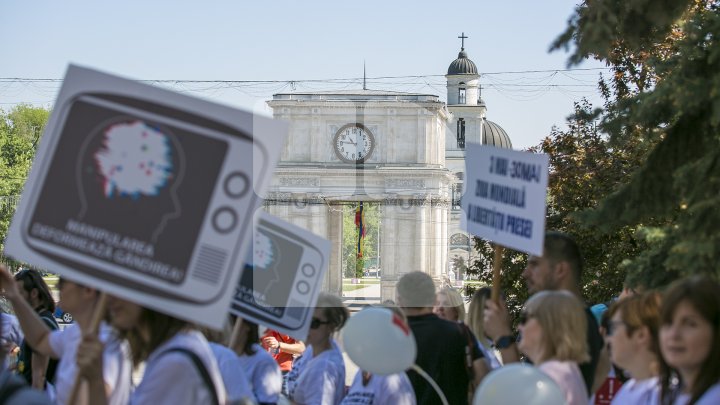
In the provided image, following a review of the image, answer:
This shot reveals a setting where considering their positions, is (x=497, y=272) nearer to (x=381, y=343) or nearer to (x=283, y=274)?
(x=381, y=343)

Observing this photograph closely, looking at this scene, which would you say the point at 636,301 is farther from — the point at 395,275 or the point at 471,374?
the point at 395,275

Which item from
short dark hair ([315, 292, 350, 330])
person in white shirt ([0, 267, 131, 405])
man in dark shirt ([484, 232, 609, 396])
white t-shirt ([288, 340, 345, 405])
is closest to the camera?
person in white shirt ([0, 267, 131, 405])

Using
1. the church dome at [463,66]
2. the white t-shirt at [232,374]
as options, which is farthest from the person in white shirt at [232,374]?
the church dome at [463,66]

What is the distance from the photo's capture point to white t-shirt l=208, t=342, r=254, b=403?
583 centimetres

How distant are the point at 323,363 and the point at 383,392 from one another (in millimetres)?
868

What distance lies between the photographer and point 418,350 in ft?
24.2

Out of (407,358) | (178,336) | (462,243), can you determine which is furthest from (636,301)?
(462,243)

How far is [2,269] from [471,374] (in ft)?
11.5

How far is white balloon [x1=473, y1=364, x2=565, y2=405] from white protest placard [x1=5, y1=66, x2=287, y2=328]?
3.84 feet

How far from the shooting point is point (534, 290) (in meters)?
6.77

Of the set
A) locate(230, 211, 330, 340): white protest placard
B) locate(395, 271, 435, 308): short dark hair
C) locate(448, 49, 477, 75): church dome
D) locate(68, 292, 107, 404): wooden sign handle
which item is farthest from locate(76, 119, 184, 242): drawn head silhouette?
locate(448, 49, 477, 75): church dome

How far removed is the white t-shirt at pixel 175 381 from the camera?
165 inches

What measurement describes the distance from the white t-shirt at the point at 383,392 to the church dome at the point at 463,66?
109 meters

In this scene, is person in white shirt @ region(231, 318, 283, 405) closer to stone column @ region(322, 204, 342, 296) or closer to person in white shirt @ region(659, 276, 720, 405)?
person in white shirt @ region(659, 276, 720, 405)
